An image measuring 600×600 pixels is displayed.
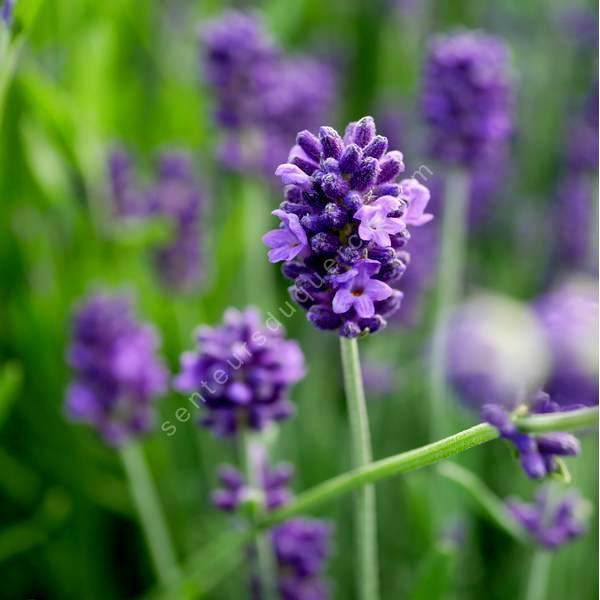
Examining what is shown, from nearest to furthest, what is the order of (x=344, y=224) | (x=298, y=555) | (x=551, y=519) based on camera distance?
(x=344, y=224) → (x=551, y=519) → (x=298, y=555)

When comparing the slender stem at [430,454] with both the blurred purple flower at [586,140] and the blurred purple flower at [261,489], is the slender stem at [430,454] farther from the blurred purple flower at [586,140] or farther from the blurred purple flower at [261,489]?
the blurred purple flower at [586,140]

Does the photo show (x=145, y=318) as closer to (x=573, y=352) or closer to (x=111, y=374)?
(x=111, y=374)

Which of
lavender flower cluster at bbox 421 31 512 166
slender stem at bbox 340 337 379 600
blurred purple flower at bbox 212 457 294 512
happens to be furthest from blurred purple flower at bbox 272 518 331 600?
lavender flower cluster at bbox 421 31 512 166

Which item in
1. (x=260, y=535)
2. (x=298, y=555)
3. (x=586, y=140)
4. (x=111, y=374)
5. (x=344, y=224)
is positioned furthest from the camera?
(x=586, y=140)

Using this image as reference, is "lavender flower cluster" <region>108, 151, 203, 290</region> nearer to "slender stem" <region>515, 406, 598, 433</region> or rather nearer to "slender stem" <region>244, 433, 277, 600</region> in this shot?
"slender stem" <region>244, 433, 277, 600</region>

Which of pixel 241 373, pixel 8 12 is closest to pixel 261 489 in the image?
pixel 241 373

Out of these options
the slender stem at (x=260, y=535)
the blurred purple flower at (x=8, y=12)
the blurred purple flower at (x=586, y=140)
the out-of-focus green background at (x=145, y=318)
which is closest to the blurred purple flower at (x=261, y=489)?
the slender stem at (x=260, y=535)
